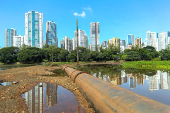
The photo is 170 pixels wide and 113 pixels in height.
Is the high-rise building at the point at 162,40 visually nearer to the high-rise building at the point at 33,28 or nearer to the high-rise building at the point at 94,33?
the high-rise building at the point at 94,33

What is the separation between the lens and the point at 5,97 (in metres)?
4.43

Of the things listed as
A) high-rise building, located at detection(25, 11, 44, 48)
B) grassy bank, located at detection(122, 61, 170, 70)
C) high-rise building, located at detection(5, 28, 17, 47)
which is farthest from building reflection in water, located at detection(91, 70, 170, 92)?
high-rise building, located at detection(5, 28, 17, 47)

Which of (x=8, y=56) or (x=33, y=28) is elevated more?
(x=33, y=28)

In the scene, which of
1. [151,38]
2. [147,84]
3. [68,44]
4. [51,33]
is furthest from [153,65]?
[151,38]

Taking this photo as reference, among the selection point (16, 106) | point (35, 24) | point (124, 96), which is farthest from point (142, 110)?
point (35, 24)

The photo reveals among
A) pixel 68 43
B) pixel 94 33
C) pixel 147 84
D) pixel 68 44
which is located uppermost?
pixel 94 33

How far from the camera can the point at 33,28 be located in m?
92.7

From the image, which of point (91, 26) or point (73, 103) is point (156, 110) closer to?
point (73, 103)

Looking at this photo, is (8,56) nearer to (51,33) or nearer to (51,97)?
(51,97)

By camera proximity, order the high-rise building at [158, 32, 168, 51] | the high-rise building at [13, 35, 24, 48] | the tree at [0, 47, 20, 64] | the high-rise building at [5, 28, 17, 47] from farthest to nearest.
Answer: the high-rise building at [5, 28, 17, 47]
the high-rise building at [13, 35, 24, 48]
the high-rise building at [158, 32, 168, 51]
the tree at [0, 47, 20, 64]

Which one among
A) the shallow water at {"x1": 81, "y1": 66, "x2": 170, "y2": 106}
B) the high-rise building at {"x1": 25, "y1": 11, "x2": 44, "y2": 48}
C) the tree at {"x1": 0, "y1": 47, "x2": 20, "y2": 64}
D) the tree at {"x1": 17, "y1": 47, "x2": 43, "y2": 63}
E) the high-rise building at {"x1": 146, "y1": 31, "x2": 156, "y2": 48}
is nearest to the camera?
the shallow water at {"x1": 81, "y1": 66, "x2": 170, "y2": 106}

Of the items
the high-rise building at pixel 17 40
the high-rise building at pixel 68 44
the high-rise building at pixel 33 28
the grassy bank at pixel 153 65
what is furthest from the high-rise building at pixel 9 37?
the grassy bank at pixel 153 65

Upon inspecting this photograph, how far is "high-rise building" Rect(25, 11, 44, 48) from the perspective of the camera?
91.9 metres

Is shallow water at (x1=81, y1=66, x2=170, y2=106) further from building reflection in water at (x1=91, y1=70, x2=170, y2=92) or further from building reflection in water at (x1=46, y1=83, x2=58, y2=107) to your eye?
building reflection in water at (x1=46, y1=83, x2=58, y2=107)
